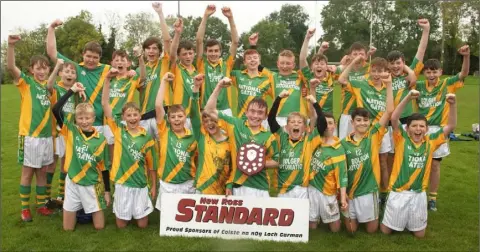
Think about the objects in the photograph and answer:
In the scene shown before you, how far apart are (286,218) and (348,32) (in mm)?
37154

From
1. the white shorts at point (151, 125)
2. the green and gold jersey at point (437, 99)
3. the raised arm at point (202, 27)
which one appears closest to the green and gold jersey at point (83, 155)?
the white shorts at point (151, 125)

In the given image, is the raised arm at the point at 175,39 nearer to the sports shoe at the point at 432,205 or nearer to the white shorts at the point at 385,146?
the white shorts at the point at 385,146

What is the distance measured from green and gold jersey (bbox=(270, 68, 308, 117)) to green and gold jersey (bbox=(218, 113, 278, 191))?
122 centimetres

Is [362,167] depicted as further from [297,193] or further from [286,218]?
[286,218]

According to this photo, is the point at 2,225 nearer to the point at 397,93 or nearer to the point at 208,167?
the point at 208,167

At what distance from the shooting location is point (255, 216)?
4738mm

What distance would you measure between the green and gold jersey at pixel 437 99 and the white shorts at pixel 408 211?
1.59 metres

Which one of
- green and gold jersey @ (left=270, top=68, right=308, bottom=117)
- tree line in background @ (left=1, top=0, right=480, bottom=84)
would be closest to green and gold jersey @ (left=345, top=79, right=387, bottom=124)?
green and gold jersey @ (left=270, top=68, right=308, bottom=117)

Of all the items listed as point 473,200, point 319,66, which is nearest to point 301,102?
point 319,66

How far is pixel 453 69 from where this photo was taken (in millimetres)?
32906

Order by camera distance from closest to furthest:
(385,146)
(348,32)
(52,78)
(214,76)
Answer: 1. (52,78)
2. (385,146)
3. (214,76)
4. (348,32)

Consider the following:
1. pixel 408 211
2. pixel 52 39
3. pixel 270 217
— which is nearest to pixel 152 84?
pixel 52 39

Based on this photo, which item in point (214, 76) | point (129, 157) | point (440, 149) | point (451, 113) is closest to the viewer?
point (451, 113)

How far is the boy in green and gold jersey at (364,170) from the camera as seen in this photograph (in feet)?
16.5
